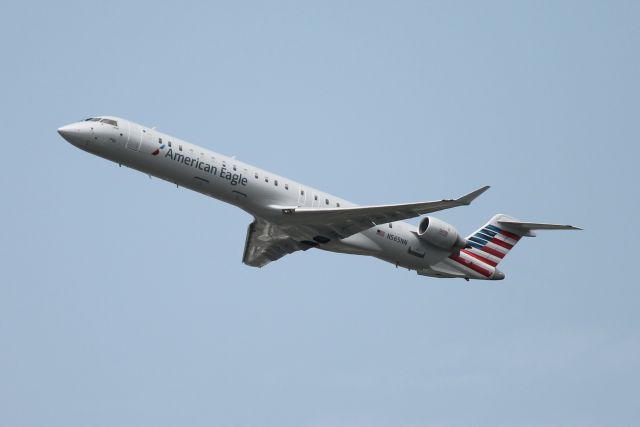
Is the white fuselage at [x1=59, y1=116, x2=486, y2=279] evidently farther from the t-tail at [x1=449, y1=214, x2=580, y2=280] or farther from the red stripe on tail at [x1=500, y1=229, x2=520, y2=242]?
the red stripe on tail at [x1=500, y1=229, x2=520, y2=242]

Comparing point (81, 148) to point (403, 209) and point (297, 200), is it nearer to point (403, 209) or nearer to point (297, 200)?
point (297, 200)

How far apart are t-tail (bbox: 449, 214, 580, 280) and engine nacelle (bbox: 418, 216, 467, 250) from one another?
1138mm

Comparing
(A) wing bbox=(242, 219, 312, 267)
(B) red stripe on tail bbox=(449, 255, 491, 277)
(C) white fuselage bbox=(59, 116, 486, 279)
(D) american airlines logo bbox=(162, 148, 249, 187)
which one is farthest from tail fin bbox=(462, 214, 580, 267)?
(D) american airlines logo bbox=(162, 148, 249, 187)

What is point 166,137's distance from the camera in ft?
95.9

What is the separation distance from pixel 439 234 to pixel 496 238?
137 inches

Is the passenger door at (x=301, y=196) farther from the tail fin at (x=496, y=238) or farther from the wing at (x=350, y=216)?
the tail fin at (x=496, y=238)

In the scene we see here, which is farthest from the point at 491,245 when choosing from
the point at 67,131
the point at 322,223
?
the point at 67,131

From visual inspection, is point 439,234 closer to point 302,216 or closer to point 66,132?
point 302,216

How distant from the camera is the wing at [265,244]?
3219 centimetres

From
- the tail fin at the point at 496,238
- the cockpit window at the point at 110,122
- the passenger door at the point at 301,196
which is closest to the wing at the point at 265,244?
the passenger door at the point at 301,196

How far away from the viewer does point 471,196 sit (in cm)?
2692

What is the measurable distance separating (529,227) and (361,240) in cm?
619

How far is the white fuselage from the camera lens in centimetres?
2861

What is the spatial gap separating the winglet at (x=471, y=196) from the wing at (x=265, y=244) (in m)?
6.36
